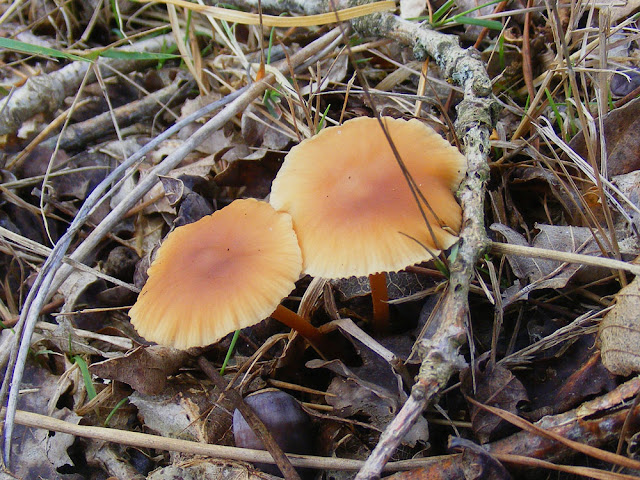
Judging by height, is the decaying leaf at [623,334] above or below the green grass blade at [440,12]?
below

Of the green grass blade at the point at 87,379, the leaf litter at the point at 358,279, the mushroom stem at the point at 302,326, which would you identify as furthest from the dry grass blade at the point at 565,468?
the green grass blade at the point at 87,379

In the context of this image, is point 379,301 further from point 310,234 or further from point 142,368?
point 142,368

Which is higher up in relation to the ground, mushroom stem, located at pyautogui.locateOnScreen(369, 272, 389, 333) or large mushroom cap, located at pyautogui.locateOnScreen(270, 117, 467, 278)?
large mushroom cap, located at pyautogui.locateOnScreen(270, 117, 467, 278)

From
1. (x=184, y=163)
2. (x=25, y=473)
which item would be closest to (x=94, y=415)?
(x=25, y=473)

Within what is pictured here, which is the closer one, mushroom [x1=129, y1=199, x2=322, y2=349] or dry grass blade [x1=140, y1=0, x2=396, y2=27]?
mushroom [x1=129, y1=199, x2=322, y2=349]

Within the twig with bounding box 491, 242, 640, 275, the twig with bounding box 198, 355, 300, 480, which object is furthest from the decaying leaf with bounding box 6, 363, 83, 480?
the twig with bounding box 491, 242, 640, 275

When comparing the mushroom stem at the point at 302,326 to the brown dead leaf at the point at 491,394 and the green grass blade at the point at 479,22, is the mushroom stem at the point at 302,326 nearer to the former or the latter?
the brown dead leaf at the point at 491,394

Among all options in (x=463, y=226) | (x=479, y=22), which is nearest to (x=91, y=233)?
(x=463, y=226)

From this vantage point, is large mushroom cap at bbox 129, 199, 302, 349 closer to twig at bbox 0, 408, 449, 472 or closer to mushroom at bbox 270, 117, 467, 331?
mushroom at bbox 270, 117, 467, 331
